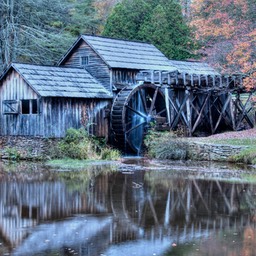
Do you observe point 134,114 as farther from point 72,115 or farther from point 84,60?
point 84,60

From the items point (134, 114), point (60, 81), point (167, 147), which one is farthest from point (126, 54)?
point (167, 147)

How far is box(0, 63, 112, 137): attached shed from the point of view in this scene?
966 inches

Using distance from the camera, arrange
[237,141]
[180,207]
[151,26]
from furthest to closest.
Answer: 1. [151,26]
2. [237,141]
3. [180,207]

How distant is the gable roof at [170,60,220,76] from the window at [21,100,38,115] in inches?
366

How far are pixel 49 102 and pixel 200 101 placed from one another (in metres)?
10.6

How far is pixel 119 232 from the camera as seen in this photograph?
34.0ft

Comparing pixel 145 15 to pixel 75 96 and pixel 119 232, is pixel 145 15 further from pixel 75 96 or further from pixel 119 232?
pixel 119 232

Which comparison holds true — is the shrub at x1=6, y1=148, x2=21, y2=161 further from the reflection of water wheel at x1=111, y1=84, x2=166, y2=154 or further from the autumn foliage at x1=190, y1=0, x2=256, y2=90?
the autumn foliage at x1=190, y1=0, x2=256, y2=90

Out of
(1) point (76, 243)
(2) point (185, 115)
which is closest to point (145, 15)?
(2) point (185, 115)

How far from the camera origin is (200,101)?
104ft

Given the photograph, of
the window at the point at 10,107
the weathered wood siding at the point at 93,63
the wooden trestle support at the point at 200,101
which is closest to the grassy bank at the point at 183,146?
the wooden trestle support at the point at 200,101

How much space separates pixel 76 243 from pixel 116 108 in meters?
17.0

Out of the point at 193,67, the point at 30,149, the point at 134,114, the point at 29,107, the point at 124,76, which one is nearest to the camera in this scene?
the point at 30,149

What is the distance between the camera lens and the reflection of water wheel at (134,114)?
2612 cm
